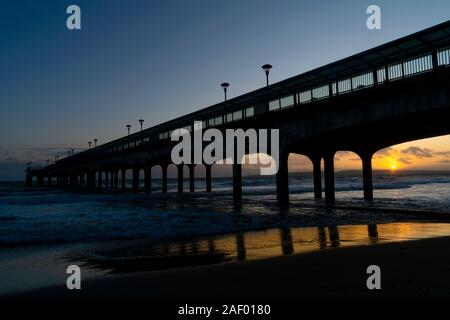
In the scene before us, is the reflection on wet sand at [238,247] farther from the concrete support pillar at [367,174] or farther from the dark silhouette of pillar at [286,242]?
the concrete support pillar at [367,174]

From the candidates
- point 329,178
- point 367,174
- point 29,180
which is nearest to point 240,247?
point 329,178

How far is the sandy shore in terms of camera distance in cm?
598

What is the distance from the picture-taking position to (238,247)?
38.8ft

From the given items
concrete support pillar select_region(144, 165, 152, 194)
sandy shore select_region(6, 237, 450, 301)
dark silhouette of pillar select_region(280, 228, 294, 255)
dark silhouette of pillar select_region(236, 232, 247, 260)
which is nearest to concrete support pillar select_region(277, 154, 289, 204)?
dark silhouette of pillar select_region(280, 228, 294, 255)

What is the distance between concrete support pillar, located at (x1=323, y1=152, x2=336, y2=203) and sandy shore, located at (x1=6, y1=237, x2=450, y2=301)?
29.4m

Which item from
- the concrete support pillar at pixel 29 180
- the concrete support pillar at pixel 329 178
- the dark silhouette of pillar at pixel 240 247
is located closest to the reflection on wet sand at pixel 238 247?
the dark silhouette of pillar at pixel 240 247

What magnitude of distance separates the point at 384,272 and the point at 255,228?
403 inches

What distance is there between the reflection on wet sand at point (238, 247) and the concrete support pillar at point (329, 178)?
2177cm

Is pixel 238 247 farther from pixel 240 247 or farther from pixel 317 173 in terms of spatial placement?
pixel 317 173

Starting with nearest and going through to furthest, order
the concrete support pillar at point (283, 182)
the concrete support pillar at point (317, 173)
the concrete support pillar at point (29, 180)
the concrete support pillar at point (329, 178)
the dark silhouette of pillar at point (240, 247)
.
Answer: the dark silhouette of pillar at point (240, 247)
the concrete support pillar at point (283, 182)
the concrete support pillar at point (329, 178)
the concrete support pillar at point (317, 173)
the concrete support pillar at point (29, 180)

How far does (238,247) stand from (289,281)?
16.6ft

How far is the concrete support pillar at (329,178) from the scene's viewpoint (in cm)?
3796

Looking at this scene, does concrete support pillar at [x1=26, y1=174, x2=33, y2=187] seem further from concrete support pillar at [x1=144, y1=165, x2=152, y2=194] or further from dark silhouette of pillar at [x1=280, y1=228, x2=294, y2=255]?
dark silhouette of pillar at [x1=280, y1=228, x2=294, y2=255]

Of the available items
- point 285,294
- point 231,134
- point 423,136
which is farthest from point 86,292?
point 423,136
